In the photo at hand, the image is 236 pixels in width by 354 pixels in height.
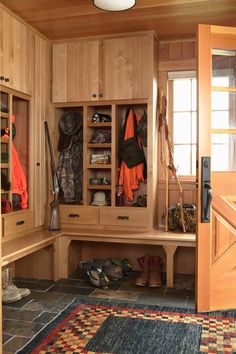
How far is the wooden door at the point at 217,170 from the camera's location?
2.98 m

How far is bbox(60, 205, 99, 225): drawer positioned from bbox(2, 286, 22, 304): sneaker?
100cm

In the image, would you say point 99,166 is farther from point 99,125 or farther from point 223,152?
point 223,152

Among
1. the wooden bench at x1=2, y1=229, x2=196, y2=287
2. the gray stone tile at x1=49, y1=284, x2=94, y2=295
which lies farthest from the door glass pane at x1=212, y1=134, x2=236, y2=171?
the gray stone tile at x1=49, y1=284, x2=94, y2=295

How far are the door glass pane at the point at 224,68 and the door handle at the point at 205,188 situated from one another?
59 cm

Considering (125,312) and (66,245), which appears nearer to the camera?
(125,312)

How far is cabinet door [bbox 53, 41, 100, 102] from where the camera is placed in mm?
4090

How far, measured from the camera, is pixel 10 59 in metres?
3.53

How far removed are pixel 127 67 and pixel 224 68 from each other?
123 cm

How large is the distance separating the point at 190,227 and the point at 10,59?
2.26 metres

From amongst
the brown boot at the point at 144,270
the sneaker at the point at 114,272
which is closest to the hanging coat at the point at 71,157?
the sneaker at the point at 114,272

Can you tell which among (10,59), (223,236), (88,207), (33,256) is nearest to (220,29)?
(223,236)

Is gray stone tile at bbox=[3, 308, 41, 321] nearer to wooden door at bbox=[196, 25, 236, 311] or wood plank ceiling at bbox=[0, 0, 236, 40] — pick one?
wooden door at bbox=[196, 25, 236, 311]

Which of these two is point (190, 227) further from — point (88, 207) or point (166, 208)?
point (88, 207)

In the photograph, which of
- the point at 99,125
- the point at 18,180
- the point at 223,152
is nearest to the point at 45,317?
the point at 18,180
